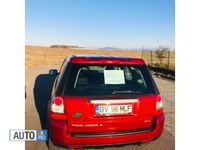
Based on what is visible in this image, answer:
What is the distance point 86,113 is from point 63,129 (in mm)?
370

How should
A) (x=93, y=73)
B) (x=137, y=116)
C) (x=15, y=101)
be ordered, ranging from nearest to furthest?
(x=137, y=116)
(x=93, y=73)
(x=15, y=101)

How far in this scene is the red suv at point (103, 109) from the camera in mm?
2861

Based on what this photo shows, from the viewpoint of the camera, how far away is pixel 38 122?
4836 millimetres

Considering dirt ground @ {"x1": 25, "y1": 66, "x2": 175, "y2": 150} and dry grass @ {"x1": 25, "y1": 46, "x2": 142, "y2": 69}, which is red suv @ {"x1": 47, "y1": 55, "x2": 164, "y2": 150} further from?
dry grass @ {"x1": 25, "y1": 46, "x2": 142, "y2": 69}

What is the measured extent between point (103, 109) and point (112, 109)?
5.1 inches

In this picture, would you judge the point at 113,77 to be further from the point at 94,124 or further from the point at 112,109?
the point at 94,124

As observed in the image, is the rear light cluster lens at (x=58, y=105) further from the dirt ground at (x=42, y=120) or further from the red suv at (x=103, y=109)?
the dirt ground at (x=42, y=120)

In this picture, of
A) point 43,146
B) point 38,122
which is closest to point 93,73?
point 43,146

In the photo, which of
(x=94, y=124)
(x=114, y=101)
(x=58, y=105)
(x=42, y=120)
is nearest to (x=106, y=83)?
A: (x=114, y=101)

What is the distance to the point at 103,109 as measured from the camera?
9.50 feet

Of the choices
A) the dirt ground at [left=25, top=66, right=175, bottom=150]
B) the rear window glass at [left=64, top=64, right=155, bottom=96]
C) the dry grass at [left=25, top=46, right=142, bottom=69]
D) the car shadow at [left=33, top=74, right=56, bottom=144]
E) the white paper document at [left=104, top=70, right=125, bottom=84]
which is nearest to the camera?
the rear window glass at [left=64, top=64, right=155, bottom=96]

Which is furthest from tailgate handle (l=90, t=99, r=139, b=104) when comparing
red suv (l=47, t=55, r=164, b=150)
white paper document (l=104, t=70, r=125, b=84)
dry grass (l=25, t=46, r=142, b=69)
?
dry grass (l=25, t=46, r=142, b=69)

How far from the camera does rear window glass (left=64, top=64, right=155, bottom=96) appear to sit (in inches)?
116
